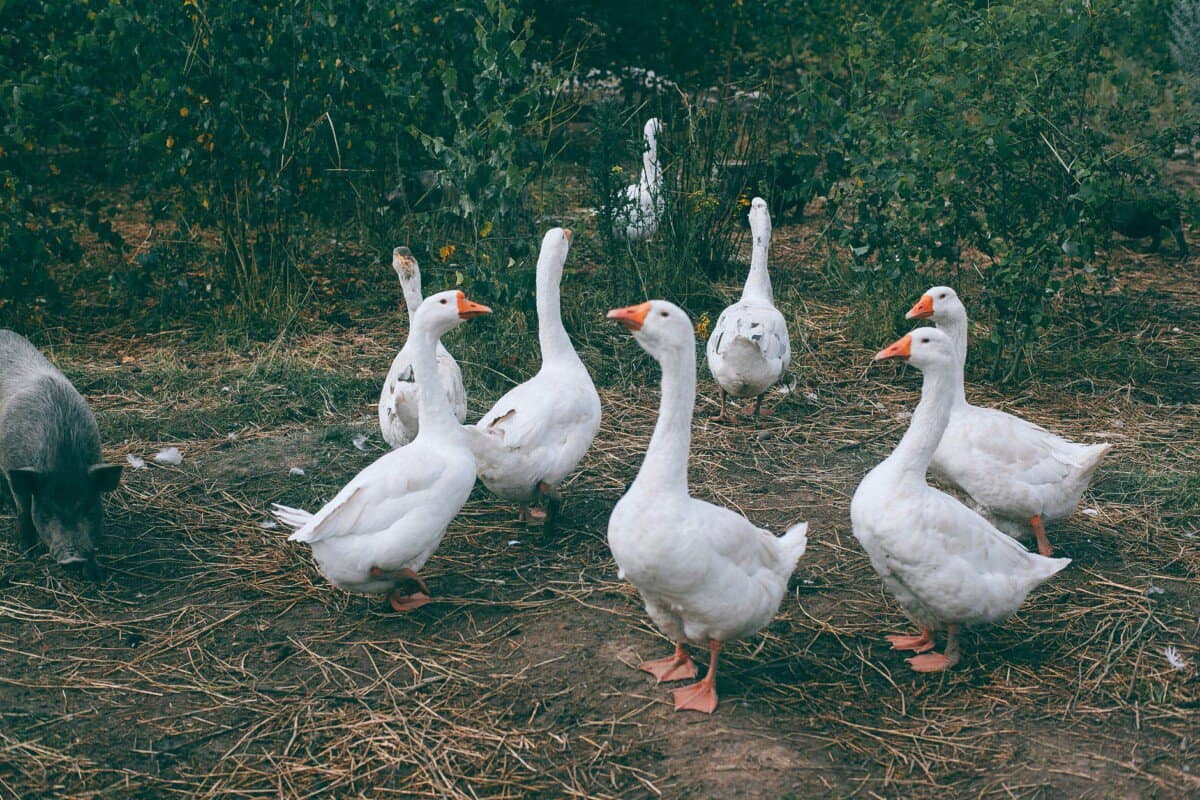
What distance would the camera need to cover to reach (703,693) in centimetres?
373

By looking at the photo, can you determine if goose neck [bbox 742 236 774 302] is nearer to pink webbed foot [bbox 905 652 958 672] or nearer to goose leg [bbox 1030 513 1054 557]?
goose leg [bbox 1030 513 1054 557]

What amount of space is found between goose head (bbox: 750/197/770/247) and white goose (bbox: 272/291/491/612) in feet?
9.46

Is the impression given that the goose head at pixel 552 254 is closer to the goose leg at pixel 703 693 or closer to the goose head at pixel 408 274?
the goose head at pixel 408 274

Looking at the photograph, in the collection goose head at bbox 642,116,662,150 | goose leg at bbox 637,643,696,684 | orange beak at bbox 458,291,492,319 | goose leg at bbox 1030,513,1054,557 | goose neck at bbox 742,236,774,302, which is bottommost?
goose leg at bbox 637,643,696,684

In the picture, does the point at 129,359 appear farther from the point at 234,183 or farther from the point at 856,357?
the point at 856,357

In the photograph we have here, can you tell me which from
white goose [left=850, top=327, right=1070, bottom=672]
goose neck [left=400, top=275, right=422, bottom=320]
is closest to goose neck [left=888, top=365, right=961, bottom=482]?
white goose [left=850, top=327, right=1070, bottom=672]

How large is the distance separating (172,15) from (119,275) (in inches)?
80.3

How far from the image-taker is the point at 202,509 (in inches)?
Result: 207

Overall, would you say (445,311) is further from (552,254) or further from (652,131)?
(652,131)

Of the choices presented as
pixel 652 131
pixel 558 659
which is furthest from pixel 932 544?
pixel 652 131

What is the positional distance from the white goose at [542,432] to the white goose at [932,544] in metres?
1.49

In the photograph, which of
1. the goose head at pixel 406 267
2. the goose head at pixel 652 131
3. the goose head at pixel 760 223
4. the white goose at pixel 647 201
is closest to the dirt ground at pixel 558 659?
the goose head at pixel 406 267

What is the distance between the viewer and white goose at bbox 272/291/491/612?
412cm

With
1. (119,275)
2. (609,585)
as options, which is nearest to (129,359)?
(119,275)
